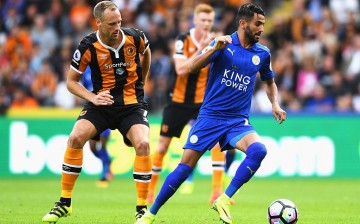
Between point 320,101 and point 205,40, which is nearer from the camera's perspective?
point 205,40

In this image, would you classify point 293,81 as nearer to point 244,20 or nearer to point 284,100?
point 284,100

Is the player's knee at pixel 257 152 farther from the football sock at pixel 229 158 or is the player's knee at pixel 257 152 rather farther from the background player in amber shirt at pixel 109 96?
the football sock at pixel 229 158

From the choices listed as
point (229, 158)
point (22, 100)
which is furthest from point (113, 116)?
point (22, 100)

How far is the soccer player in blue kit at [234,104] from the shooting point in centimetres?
904

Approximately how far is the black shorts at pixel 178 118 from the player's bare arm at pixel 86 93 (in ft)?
12.0

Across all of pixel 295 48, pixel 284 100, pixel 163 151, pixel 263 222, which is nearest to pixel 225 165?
pixel 163 151

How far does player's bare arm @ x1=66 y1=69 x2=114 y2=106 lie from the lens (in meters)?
9.18

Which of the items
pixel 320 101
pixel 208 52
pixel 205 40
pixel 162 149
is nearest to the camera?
pixel 208 52

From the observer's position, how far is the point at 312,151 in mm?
18016

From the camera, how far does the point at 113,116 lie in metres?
9.67

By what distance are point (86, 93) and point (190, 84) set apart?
3.90 meters

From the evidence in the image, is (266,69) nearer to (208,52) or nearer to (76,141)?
(208,52)

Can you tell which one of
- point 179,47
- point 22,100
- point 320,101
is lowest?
point 179,47

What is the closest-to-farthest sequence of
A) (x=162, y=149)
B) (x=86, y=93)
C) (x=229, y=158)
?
(x=86, y=93)
(x=162, y=149)
(x=229, y=158)
